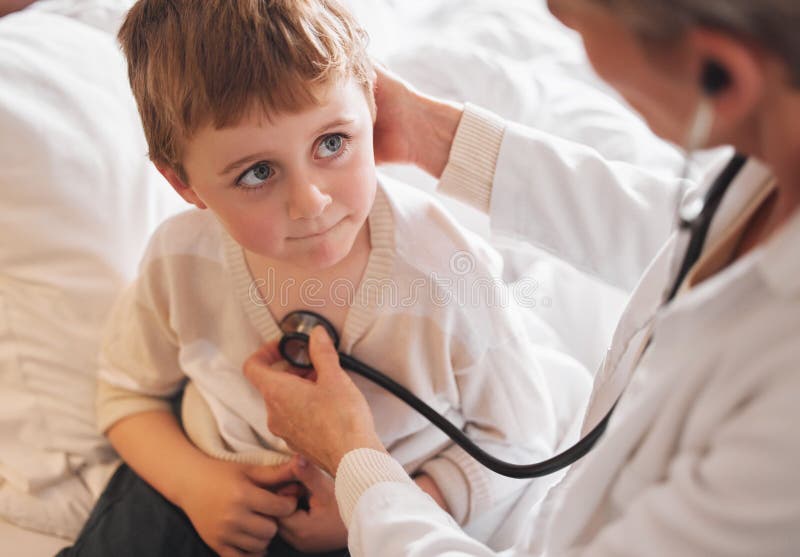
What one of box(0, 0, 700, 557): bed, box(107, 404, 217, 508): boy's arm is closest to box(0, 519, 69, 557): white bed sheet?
box(0, 0, 700, 557): bed

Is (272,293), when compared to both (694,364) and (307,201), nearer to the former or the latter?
(307,201)

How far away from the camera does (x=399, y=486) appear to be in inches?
30.7

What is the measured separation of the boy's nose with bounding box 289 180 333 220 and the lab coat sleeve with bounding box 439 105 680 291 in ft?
0.87

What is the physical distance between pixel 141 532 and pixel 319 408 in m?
0.33

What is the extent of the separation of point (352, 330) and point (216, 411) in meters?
0.25

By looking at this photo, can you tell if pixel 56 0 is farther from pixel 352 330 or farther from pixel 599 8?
pixel 599 8

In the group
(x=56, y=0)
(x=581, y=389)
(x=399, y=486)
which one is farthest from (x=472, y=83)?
(x=399, y=486)

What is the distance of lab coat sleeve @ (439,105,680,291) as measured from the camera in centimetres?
100

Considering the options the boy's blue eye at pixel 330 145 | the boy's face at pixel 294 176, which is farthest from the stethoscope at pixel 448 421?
the boy's blue eye at pixel 330 145

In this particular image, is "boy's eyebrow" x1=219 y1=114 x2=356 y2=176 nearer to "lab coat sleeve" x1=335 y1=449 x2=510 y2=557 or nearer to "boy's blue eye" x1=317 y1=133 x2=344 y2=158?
"boy's blue eye" x1=317 y1=133 x2=344 y2=158

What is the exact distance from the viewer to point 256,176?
2.70 feet

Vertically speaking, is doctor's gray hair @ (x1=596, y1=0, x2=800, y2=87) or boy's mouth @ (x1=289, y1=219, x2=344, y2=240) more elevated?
doctor's gray hair @ (x1=596, y1=0, x2=800, y2=87)

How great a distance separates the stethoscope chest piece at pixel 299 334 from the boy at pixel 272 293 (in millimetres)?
24

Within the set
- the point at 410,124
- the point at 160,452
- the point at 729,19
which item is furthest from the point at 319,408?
the point at 729,19
